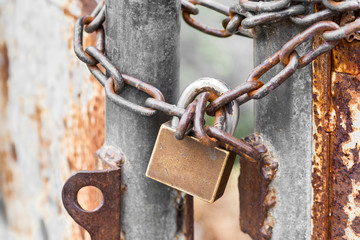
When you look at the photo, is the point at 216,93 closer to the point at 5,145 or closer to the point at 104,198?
the point at 104,198

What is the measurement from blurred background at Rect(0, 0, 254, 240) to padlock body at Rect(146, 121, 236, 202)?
0.31m

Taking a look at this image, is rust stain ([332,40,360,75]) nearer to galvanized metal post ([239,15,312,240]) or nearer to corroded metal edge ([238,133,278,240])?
galvanized metal post ([239,15,312,240])

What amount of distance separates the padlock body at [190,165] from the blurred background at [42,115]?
0.31 m

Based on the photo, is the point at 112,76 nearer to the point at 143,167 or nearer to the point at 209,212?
the point at 143,167

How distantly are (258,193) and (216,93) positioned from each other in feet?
0.65

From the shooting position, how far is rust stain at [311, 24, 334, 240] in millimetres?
817

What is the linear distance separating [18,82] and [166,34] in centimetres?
70

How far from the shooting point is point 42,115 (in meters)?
1.41

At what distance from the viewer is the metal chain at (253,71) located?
757 millimetres

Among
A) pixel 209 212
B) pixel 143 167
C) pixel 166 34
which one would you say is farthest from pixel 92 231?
pixel 209 212

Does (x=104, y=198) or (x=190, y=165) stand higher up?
(x=190, y=165)

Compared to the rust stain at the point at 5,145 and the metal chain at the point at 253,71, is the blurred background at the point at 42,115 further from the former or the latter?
the metal chain at the point at 253,71

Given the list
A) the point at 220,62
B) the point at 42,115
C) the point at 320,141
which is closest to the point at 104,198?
the point at 320,141

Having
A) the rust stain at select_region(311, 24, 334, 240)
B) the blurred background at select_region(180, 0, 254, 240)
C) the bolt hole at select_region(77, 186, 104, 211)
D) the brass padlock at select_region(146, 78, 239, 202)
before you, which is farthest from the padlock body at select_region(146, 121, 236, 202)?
the blurred background at select_region(180, 0, 254, 240)
